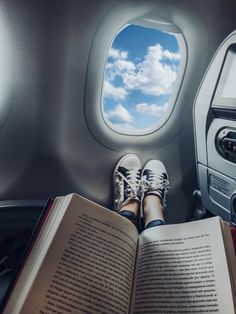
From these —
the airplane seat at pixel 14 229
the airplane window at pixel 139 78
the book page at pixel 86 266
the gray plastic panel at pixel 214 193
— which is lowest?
the book page at pixel 86 266

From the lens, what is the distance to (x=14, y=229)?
82cm

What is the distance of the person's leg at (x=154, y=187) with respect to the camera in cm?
93

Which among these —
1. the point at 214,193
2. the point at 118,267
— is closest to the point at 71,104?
the point at 214,193

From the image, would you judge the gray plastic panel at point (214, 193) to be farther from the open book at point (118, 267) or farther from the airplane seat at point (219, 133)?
the open book at point (118, 267)

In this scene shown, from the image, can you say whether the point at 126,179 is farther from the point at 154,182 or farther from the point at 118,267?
the point at 118,267

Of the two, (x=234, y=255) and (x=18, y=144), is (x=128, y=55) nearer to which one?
(x=18, y=144)

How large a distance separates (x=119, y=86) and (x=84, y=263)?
790 mm

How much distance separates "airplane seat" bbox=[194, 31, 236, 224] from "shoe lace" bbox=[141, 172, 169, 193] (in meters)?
0.18

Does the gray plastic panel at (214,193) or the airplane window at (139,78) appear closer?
the gray plastic panel at (214,193)

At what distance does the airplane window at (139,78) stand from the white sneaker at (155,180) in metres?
0.15

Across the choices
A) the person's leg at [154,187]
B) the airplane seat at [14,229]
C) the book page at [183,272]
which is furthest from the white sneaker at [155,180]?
the book page at [183,272]

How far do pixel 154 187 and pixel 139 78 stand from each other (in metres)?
0.40

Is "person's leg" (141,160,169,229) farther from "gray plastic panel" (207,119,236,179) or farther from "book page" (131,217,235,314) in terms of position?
"book page" (131,217,235,314)

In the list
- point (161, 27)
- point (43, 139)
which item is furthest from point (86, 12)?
point (43, 139)
